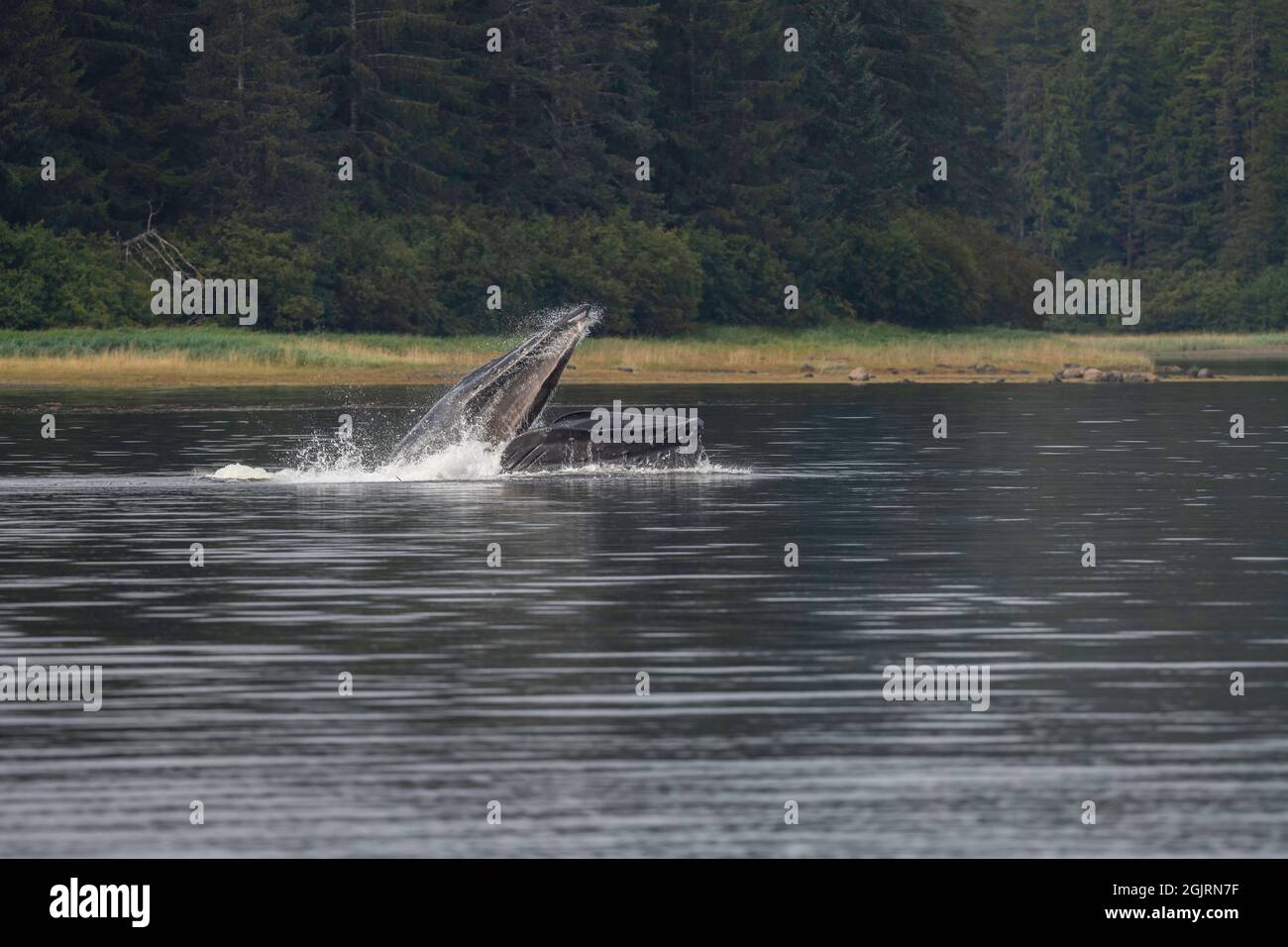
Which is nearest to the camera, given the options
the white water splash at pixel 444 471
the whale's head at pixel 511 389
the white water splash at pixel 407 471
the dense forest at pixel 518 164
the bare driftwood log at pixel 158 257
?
the whale's head at pixel 511 389

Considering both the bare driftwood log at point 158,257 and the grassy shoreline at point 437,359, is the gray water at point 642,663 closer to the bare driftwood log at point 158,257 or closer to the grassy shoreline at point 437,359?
the grassy shoreline at point 437,359

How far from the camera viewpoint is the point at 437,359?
277 feet

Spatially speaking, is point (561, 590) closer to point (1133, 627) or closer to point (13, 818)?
point (1133, 627)

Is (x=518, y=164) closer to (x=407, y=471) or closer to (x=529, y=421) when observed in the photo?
(x=407, y=471)

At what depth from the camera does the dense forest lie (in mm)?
94688

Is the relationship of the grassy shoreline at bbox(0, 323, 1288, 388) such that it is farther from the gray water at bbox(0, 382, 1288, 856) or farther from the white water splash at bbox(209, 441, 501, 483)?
the gray water at bbox(0, 382, 1288, 856)

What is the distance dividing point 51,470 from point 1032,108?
155 meters

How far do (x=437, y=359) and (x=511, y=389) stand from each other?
5500cm

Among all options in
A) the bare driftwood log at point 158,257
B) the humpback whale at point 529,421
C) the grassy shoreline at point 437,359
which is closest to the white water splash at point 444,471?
the humpback whale at point 529,421

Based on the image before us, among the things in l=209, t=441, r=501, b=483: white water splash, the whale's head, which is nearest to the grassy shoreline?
l=209, t=441, r=501, b=483: white water splash

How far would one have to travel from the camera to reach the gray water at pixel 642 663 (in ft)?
39.2

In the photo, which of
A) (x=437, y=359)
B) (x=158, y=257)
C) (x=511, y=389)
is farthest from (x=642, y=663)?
(x=158, y=257)

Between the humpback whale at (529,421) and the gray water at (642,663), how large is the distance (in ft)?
1.63
